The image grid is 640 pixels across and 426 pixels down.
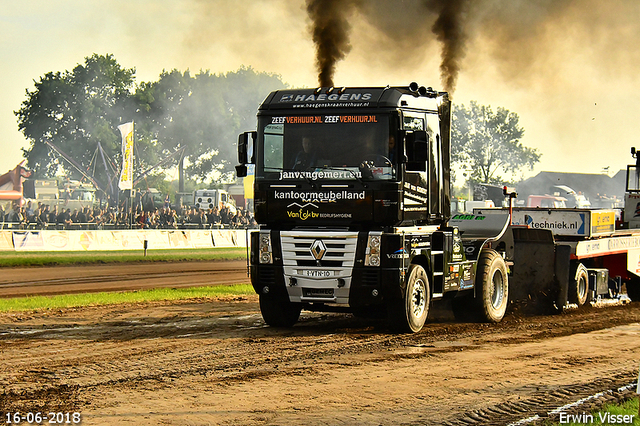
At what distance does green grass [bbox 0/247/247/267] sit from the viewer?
92.1ft

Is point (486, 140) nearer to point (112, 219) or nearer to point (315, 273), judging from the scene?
point (112, 219)

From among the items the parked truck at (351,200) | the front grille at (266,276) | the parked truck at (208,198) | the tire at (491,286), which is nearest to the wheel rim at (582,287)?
the tire at (491,286)

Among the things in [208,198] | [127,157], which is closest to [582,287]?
[127,157]

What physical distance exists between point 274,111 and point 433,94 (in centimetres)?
259

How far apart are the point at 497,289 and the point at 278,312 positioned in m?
4.19

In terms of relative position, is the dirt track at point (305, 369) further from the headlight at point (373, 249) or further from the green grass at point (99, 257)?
the green grass at point (99, 257)

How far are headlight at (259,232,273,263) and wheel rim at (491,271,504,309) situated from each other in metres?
4.50

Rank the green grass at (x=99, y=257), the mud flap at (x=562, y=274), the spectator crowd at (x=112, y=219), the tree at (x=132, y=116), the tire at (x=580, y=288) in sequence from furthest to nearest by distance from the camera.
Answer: the tree at (x=132, y=116) → the spectator crowd at (x=112, y=219) → the green grass at (x=99, y=257) → the tire at (x=580, y=288) → the mud flap at (x=562, y=274)

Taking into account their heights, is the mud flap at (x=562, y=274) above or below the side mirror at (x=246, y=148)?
below

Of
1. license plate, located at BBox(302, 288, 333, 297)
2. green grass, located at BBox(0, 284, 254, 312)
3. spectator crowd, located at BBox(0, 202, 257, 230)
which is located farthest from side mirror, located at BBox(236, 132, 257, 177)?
spectator crowd, located at BBox(0, 202, 257, 230)

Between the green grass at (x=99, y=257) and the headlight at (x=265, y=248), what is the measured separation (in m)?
18.8

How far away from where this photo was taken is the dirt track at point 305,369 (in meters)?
6.71

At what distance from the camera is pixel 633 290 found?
17.6 m

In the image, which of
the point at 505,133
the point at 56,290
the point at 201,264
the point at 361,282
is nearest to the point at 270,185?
the point at 361,282
